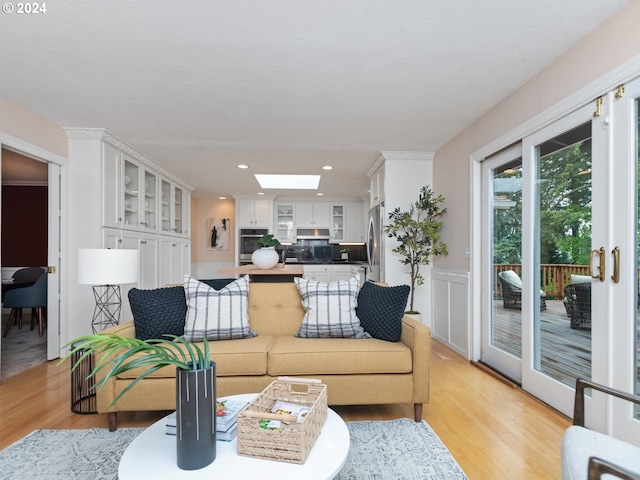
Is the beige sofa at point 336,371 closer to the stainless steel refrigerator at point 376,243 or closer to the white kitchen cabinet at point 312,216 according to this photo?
the stainless steel refrigerator at point 376,243

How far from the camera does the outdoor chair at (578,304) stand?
7.42 feet

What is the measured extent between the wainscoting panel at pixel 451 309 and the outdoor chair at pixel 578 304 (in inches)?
49.1

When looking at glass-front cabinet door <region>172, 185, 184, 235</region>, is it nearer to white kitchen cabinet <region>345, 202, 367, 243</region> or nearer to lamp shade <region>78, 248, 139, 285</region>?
white kitchen cabinet <region>345, 202, 367, 243</region>

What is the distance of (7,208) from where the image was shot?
6.12 meters

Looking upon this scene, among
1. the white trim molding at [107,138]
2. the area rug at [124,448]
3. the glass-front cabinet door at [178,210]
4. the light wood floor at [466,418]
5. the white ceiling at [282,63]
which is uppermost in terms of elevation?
the white ceiling at [282,63]

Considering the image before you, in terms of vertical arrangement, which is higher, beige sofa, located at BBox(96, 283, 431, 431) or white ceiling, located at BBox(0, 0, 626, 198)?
white ceiling, located at BBox(0, 0, 626, 198)

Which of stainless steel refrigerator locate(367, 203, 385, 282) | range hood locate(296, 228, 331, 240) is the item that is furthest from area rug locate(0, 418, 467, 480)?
range hood locate(296, 228, 331, 240)

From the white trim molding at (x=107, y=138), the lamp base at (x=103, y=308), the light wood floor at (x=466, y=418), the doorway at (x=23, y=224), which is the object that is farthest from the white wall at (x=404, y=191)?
the doorway at (x=23, y=224)

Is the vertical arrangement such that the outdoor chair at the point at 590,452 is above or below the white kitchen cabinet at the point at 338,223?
below

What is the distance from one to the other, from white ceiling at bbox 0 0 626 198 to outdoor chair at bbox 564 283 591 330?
1.50 meters

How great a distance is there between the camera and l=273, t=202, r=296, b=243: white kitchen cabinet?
8062 mm

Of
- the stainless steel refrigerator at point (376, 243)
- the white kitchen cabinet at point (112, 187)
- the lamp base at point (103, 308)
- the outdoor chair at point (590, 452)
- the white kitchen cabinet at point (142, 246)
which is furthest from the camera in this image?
the stainless steel refrigerator at point (376, 243)

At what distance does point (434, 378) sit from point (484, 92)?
2380 mm

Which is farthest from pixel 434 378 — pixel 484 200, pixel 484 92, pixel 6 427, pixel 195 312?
pixel 6 427
